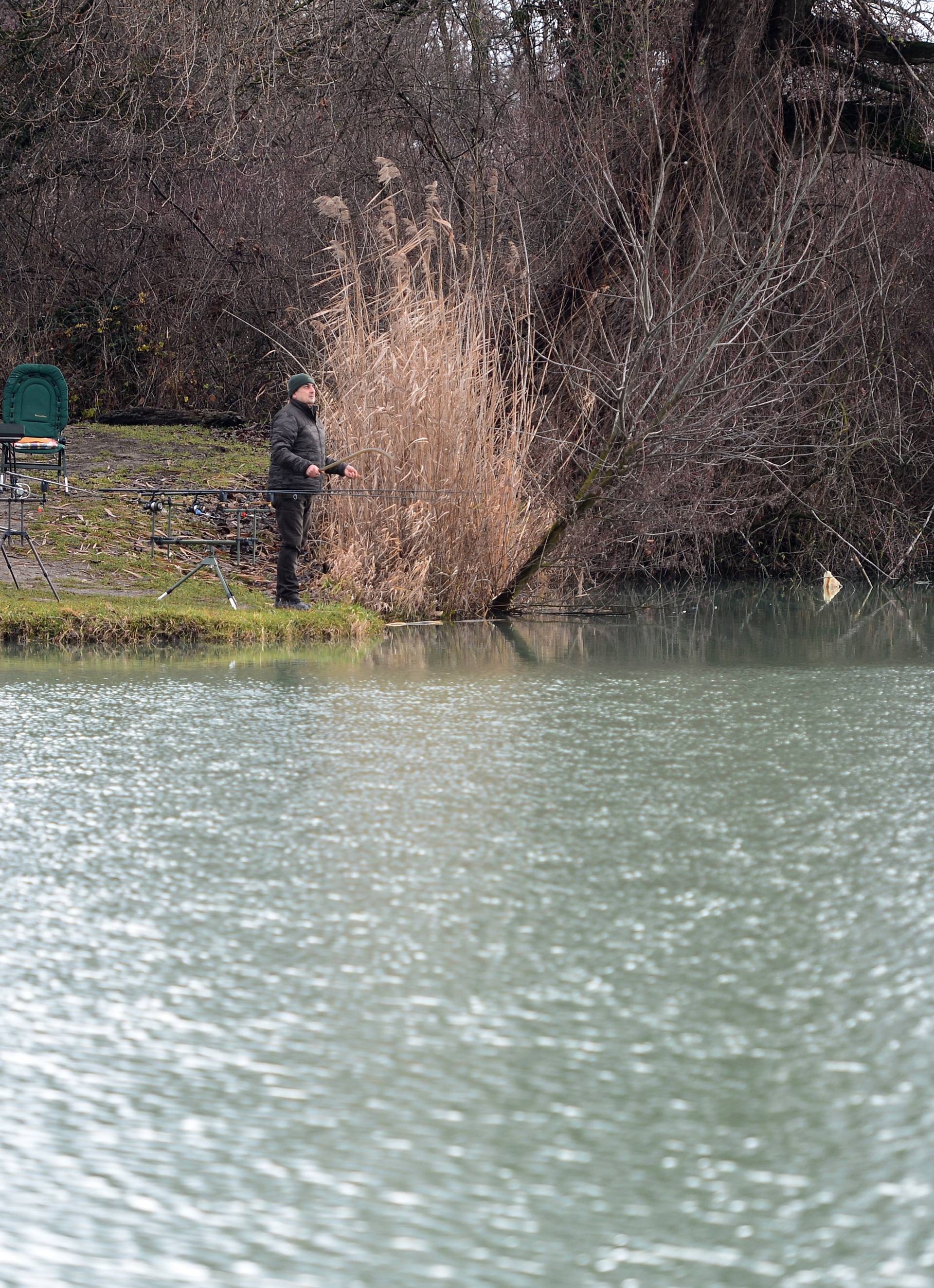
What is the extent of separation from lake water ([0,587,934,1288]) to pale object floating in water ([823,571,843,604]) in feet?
34.8

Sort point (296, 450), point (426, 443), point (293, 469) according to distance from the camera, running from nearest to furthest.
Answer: point (293, 469)
point (296, 450)
point (426, 443)

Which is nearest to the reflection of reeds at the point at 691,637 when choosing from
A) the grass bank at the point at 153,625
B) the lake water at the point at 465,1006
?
the grass bank at the point at 153,625

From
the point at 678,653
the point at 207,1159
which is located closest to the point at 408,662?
the point at 678,653

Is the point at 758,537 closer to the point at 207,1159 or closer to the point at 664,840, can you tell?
the point at 664,840

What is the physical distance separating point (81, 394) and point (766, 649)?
586 inches

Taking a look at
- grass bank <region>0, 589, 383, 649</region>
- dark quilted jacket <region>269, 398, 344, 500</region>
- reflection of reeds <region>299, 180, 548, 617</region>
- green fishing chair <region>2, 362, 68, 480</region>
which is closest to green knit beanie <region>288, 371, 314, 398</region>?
dark quilted jacket <region>269, 398, 344, 500</region>

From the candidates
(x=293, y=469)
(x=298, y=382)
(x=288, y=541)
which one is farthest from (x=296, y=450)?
(x=288, y=541)

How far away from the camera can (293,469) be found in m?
13.0

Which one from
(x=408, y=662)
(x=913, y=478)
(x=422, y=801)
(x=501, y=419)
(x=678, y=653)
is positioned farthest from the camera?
(x=913, y=478)

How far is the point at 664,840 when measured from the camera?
559cm

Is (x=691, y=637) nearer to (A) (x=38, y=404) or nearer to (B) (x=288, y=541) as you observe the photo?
(B) (x=288, y=541)

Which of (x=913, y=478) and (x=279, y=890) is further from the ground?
(x=913, y=478)

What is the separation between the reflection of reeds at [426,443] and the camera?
13922mm

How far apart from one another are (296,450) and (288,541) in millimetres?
678
